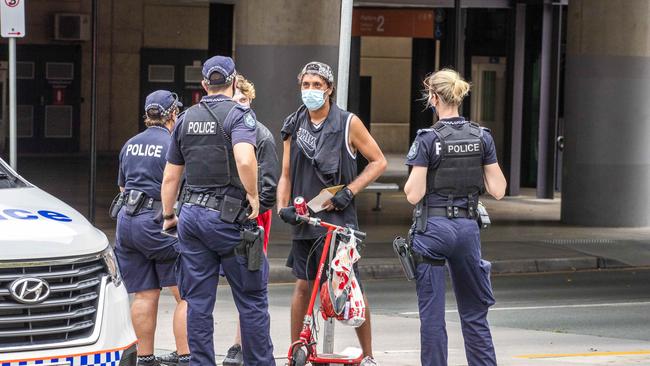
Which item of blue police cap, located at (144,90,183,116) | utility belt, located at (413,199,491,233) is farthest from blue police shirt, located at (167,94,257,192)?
utility belt, located at (413,199,491,233)

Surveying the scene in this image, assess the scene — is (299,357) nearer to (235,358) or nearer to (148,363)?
(235,358)

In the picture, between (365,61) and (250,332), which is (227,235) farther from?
(365,61)

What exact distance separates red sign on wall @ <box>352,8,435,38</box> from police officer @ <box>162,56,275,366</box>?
16.3 meters

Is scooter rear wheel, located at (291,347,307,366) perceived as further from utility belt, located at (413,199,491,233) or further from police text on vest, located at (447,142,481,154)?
police text on vest, located at (447,142,481,154)

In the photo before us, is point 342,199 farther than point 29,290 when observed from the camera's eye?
Yes

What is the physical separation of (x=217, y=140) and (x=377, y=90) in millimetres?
30391

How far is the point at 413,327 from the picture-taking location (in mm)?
11711

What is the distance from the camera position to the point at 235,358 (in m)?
9.20

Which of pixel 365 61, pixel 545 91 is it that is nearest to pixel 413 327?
pixel 545 91

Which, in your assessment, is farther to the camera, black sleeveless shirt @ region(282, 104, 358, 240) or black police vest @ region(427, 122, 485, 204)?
black sleeveless shirt @ region(282, 104, 358, 240)

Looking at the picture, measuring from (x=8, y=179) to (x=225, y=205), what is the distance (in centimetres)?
127

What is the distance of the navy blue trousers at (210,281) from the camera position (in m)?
8.03

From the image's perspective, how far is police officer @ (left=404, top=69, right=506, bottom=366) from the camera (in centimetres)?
817

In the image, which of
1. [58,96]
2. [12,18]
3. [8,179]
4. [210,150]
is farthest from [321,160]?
[58,96]
